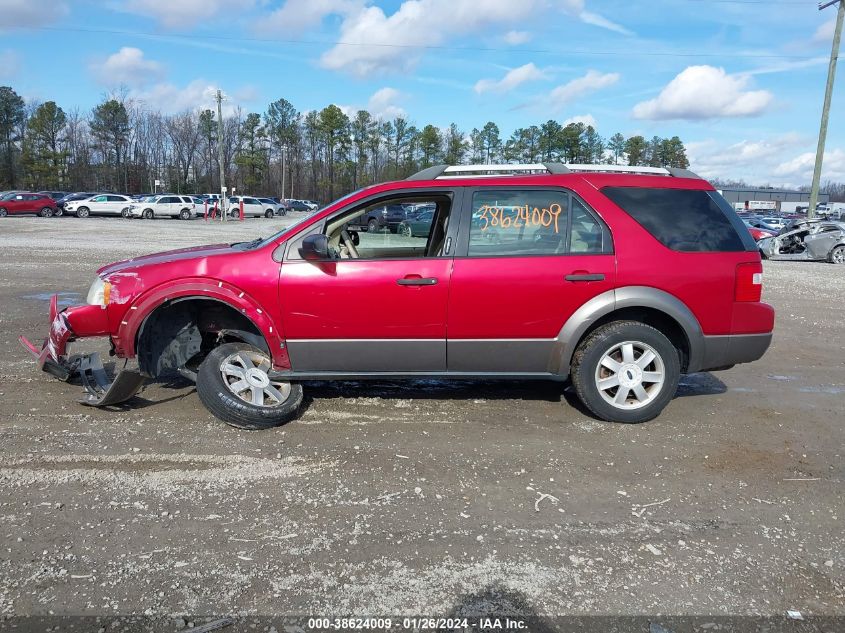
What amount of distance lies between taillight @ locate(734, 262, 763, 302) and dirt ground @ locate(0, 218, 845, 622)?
105 centimetres

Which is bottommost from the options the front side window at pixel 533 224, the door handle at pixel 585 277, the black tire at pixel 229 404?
Result: the black tire at pixel 229 404

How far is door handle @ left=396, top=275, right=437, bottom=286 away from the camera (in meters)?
4.47

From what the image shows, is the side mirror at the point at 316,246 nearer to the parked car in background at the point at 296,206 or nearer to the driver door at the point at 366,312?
the driver door at the point at 366,312

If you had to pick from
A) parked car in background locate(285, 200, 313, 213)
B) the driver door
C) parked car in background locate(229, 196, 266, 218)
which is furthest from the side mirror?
parked car in background locate(285, 200, 313, 213)

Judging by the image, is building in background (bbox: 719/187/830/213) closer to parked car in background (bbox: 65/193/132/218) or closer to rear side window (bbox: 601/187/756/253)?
parked car in background (bbox: 65/193/132/218)

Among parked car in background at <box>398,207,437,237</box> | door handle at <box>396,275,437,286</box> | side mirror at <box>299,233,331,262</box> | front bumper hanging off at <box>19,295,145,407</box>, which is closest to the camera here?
side mirror at <box>299,233,331,262</box>

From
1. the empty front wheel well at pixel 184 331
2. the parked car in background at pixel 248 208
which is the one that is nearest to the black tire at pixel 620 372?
the empty front wheel well at pixel 184 331

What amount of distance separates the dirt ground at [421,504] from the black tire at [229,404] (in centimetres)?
15

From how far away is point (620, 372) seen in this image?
471cm

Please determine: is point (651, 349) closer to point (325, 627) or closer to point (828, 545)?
point (828, 545)

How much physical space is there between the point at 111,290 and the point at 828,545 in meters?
4.82

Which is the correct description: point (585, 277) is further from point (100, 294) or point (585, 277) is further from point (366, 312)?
point (100, 294)

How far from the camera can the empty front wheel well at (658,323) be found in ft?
15.5

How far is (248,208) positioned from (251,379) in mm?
52810
